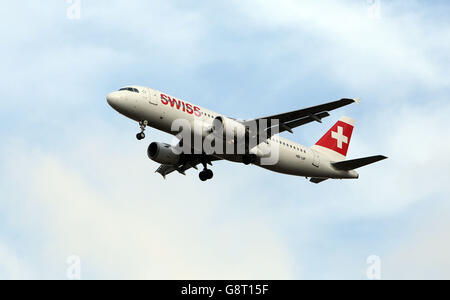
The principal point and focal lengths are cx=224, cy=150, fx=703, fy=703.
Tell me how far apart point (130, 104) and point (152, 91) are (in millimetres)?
1658

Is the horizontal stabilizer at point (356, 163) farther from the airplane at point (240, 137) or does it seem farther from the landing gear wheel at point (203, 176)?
the landing gear wheel at point (203, 176)

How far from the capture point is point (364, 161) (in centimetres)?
4553

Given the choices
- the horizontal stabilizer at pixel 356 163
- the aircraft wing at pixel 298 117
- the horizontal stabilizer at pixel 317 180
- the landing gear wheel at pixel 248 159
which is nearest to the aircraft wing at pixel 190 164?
the landing gear wheel at pixel 248 159

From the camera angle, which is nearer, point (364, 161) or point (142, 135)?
point (142, 135)

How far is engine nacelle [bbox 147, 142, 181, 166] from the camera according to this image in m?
45.7

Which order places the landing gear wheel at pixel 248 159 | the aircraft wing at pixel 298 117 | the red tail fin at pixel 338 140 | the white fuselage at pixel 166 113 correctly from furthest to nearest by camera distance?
the red tail fin at pixel 338 140 < the landing gear wheel at pixel 248 159 < the white fuselage at pixel 166 113 < the aircraft wing at pixel 298 117

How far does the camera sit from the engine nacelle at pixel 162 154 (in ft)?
150

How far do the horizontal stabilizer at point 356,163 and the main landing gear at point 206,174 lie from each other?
8.36 metres

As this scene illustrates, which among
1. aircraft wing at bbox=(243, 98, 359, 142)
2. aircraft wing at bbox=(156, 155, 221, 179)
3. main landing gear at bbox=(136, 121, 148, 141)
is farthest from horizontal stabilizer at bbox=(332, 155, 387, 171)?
main landing gear at bbox=(136, 121, 148, 141)

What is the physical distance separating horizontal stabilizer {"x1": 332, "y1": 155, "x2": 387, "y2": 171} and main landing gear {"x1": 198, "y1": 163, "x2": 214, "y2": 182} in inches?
329

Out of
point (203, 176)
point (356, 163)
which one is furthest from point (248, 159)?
point (356, 163)

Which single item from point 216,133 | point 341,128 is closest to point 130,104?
point 216,133
